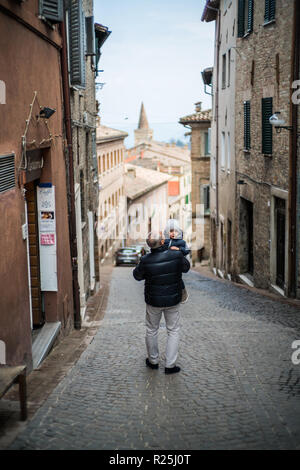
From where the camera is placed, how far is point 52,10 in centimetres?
816

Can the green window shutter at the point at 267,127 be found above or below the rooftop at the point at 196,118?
below

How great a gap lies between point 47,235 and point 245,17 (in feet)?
36.6

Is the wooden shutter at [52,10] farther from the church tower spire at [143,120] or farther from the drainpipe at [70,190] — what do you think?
the church tower spire at [143,120]

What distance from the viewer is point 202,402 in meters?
6.12

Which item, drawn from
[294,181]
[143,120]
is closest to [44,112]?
[294,181]

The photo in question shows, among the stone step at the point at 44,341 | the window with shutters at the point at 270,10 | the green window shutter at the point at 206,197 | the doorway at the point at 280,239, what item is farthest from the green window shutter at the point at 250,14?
the green window shutter at the point at 206,197

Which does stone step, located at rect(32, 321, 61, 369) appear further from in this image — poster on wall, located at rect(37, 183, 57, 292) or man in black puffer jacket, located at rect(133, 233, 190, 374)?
man in black puffer jacket, located at rect(133, 233, 190, 374)

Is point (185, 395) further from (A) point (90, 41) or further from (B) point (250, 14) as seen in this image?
(B) point (250, 14)

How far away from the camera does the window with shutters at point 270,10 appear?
45.1 ft

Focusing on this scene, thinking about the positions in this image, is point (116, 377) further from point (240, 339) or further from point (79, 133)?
point (79, 133)

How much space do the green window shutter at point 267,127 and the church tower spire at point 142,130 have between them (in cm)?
11888
